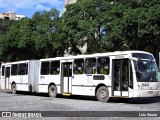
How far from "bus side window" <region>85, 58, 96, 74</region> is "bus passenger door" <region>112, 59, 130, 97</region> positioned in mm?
1488

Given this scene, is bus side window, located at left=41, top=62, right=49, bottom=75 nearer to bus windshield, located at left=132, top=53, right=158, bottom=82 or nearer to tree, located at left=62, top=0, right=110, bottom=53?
bus windshield, located at left=132, top=53, right=158, bottom=82

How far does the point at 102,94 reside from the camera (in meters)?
19.4

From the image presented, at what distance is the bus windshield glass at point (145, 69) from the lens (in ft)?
59.5

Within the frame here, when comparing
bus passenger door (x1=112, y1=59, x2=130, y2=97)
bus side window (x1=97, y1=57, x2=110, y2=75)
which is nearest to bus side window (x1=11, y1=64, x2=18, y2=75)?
bus side window (x1=97, y1=57, x2=110, y2=75)

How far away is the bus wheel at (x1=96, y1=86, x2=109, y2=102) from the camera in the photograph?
19.1m

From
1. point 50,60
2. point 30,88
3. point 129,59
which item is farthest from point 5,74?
point 129,59

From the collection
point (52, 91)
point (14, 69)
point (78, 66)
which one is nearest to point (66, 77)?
point (78, 66)

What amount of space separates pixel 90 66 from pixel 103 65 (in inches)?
41.5

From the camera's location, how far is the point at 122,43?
1395 inches

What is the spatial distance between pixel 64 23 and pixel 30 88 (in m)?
14.8

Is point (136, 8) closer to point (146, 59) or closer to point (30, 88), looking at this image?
point (30, 88)

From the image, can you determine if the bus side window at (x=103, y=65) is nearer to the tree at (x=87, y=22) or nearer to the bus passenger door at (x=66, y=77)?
the bus passenger door at (x=66, y=77)

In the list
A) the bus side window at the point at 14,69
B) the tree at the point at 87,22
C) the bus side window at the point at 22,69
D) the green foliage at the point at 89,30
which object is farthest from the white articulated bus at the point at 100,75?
the tree at the point at 87,22

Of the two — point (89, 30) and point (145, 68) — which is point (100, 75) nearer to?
point (145, 68)
